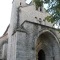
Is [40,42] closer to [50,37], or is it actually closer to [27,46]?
[50,37]

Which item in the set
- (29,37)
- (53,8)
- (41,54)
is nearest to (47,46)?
(41,54)

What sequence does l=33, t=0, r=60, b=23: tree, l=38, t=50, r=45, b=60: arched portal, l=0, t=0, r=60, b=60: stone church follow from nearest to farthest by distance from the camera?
1. l=33, t=0, r=60, b=23: tree
2. l=0, t=0, r=60, b=60: stone church
3. l=38, t=50, r=45, b=60: arched portal

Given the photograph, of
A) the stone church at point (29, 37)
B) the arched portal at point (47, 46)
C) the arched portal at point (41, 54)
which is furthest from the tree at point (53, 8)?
the arched portal at point (41, 54)

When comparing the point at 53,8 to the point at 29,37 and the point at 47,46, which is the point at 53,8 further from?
the point at 47,46

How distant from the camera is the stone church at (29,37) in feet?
31.3

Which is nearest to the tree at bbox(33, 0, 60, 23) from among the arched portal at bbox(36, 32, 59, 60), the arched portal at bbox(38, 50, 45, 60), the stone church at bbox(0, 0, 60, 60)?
the stone church at bbox(0, 0, 60, 60)

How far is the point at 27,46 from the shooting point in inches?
380

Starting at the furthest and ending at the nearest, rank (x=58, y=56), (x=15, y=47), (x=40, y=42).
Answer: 1. (x=40, y=42)
2. (x=58, y=56)
3. (x=15, y=47)

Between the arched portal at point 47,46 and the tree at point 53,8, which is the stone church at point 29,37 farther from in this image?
the tree at point 53,8

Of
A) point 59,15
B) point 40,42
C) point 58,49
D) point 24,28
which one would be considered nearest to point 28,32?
point 24,28

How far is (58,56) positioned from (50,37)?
5.61 ft

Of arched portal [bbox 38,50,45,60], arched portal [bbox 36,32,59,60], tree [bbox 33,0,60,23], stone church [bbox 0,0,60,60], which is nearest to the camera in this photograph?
tree [bbox 33,0,60,23]

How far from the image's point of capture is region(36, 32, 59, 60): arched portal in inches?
456

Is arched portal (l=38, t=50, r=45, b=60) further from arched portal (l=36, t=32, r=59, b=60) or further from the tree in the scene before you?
the tree
